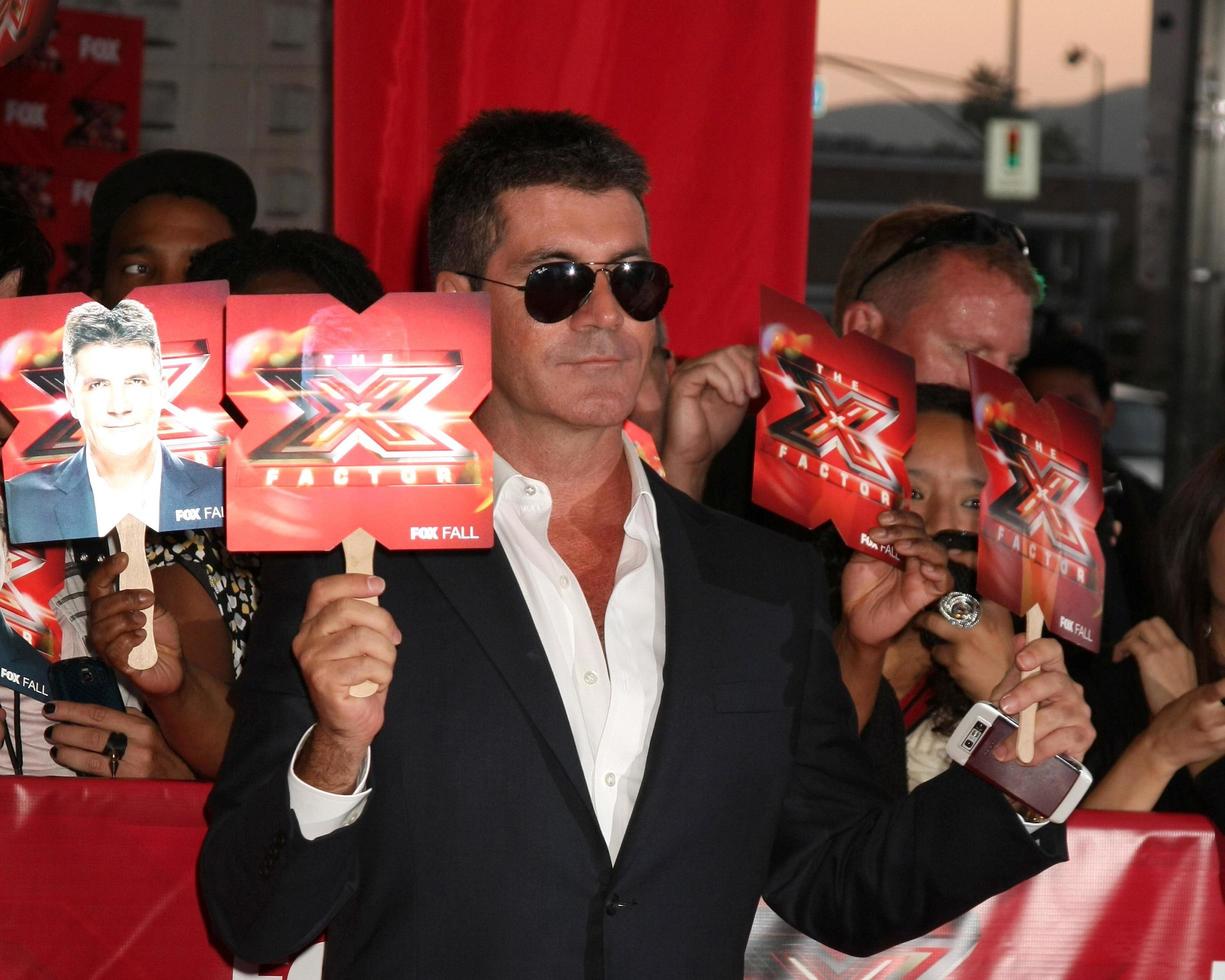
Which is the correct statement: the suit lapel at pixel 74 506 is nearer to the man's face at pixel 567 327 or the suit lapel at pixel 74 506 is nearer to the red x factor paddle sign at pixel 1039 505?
the man's face at pixel 567 327

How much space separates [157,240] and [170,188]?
0.49 ft

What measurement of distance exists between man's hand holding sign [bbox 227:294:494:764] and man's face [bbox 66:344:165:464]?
18 cm

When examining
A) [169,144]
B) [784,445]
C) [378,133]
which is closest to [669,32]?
[378,133]

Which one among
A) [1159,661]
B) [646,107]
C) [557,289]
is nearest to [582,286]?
[557,289]

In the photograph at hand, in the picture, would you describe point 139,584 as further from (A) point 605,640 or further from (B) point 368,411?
(A) point 605,640

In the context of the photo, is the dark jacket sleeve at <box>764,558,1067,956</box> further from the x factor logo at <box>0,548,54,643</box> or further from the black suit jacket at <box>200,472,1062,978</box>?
the x factor logo at <box>0,548,54,643</box>

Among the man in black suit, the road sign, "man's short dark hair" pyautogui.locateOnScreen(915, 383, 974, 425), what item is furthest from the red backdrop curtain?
the road sign

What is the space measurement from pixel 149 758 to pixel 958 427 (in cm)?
150

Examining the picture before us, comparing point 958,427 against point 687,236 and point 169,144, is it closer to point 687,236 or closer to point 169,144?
point 687,236

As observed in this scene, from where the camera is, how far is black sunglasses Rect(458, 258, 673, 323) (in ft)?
7.18

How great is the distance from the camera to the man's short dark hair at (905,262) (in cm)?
348

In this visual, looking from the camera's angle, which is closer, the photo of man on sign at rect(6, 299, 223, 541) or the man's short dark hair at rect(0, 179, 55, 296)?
the photo of man on sign at rect(6, 299, 223, 541)

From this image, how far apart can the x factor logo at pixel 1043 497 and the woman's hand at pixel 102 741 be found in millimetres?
1301

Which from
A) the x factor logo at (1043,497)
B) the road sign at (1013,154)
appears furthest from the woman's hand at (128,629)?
the road sign at (1013,154)
